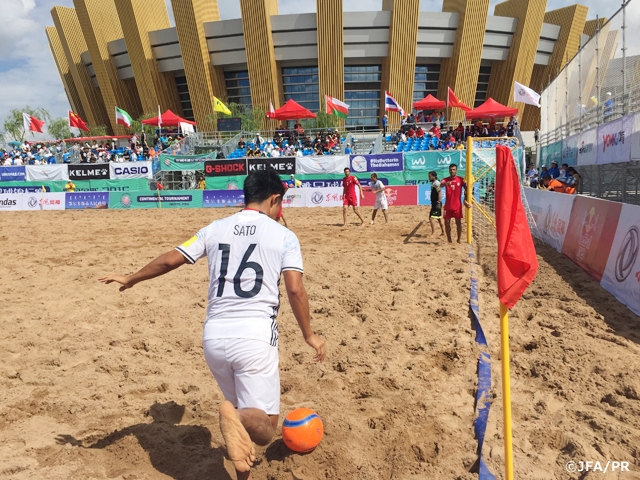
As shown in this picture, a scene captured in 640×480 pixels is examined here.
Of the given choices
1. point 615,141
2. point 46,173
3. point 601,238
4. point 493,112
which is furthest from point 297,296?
point 46,173

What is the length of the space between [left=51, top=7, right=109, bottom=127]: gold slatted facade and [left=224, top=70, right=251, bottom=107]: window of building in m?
15.1

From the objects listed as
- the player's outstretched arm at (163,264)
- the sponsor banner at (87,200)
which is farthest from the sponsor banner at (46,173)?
the player's outstretched arm at (163,264)

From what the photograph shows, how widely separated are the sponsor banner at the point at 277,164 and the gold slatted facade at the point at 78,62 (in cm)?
3341

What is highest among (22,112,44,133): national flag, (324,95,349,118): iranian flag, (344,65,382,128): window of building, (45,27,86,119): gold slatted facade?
(45,27,86,119): gold slatted facade

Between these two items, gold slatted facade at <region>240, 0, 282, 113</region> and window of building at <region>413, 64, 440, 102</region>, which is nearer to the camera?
gold slatted facade at <region>240, 0, 282, 113</region>

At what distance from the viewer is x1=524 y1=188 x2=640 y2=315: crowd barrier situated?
618 cm

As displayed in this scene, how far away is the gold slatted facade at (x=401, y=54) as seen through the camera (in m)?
37.2

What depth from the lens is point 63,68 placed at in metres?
51.9

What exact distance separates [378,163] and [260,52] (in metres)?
21.4

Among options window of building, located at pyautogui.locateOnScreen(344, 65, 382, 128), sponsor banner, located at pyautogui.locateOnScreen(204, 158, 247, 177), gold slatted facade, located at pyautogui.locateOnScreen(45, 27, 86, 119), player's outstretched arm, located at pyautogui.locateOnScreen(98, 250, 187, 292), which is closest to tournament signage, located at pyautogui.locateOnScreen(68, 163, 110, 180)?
sponsor banner, located at pyautogui.locateOnScreen(204, 158, 247, 177)

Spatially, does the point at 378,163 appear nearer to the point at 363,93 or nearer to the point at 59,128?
the point at 363,93

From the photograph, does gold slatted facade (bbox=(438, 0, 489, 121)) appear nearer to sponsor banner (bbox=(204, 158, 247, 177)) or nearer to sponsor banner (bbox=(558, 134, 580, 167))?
sponsor banner (bbox=(204, 158, 247, 177))

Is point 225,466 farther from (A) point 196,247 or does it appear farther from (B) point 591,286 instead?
(B) point 591,286

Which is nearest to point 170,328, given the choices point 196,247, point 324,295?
point 324,295
